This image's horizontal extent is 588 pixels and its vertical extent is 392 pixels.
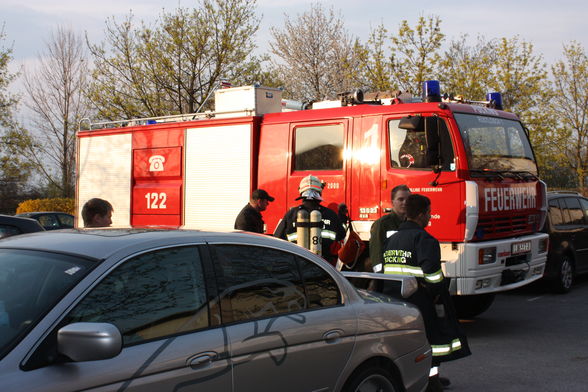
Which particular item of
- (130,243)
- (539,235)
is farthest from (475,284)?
(130,243)

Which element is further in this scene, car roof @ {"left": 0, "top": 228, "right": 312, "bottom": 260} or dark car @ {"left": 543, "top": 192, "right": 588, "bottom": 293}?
dark car @ {"left": 543, "top": 192, "right": 588, "bottom": 293}

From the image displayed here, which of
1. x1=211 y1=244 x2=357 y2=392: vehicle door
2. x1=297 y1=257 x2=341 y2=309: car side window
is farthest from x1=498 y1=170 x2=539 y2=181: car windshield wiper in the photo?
x1=211 y1=244 x2=357 y2=392: vehicle door

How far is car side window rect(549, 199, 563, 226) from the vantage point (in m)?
11.4

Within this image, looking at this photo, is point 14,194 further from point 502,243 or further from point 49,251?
point 49,251

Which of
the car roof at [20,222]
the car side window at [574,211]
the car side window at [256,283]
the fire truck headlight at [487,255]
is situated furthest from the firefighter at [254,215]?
the car side window at [574,211]

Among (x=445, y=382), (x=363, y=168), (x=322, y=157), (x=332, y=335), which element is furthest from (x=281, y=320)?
(x=322, y=157)

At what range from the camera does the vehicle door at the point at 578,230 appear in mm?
11758

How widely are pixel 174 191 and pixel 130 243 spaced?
7331 millimetres

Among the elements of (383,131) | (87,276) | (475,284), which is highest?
(383,131)

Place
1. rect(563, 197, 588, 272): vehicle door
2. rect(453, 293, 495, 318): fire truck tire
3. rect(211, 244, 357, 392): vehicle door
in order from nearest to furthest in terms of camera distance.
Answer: rect(211, 244, 357, 392): vehicle door, rect(453, 293, 495, 318): fire truck tire, rect(563, 197, 588, 272): vehicle door

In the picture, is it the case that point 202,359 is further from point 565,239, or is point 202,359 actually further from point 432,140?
point 565,239

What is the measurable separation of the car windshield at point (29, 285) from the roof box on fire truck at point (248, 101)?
22.3 ft

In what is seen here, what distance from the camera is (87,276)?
3.07m

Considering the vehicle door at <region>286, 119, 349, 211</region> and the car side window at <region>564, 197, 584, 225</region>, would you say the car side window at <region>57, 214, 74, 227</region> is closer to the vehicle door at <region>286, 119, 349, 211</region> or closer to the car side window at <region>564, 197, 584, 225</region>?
the vehicle door at <region>286, 119, 349, 211</region>
